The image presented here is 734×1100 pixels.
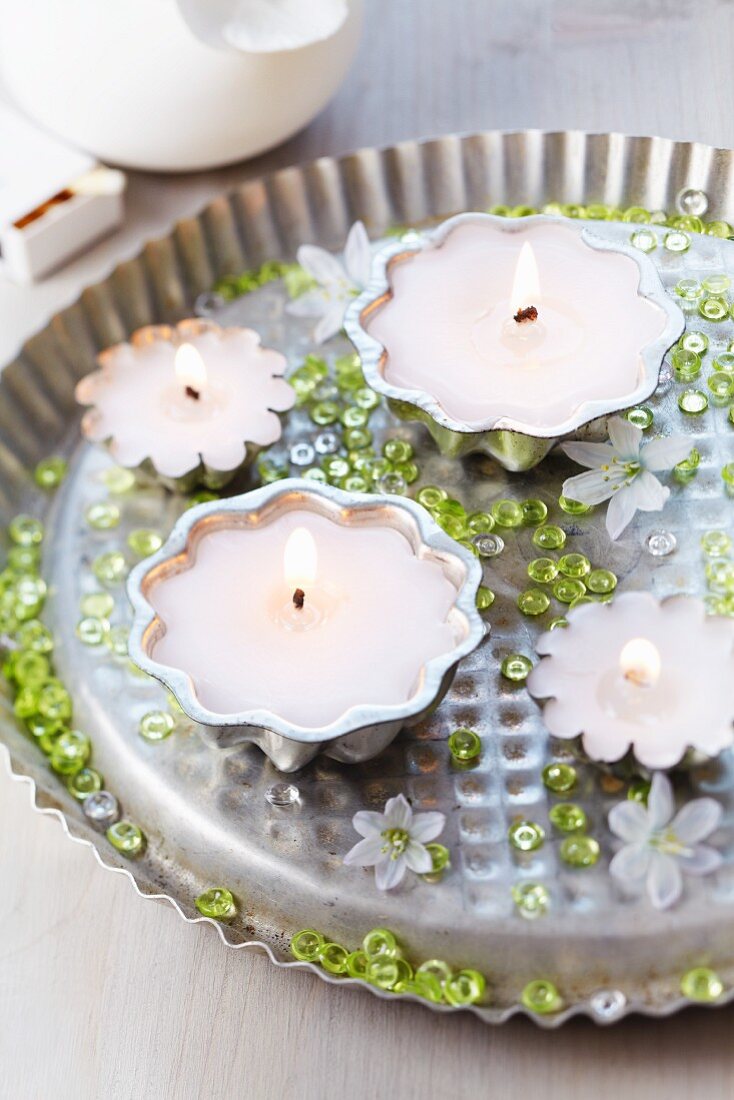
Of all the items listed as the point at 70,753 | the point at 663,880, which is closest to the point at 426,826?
the point at 663,880

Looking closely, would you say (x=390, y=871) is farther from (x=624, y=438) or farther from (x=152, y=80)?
(x=152, y=80)

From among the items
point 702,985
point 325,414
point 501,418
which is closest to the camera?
point 702,985

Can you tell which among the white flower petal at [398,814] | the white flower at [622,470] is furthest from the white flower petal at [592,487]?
the white flower petal at [398,814]

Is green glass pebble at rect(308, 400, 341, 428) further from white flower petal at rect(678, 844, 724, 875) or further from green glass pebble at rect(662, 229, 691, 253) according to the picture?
white flower petal at rect(678, 844, 724, 875)

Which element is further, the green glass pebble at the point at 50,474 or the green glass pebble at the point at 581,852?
the green glass pebble at the point at 50,474

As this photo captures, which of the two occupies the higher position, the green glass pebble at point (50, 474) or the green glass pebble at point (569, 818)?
the green glass pebble at point (50, 474)

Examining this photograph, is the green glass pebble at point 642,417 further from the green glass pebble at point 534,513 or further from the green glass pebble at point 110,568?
the green glass pebble at point 110,568

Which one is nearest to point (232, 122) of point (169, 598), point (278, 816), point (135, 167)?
A: point (135, 167)

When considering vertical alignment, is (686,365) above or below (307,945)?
above
